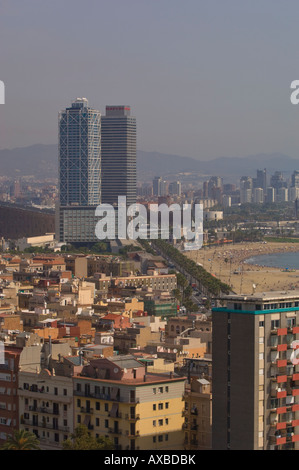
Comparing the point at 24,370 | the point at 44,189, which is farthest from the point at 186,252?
the point at 44,189

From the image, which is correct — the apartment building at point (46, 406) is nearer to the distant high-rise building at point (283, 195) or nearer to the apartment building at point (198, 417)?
the apartment building at point (198, 417)

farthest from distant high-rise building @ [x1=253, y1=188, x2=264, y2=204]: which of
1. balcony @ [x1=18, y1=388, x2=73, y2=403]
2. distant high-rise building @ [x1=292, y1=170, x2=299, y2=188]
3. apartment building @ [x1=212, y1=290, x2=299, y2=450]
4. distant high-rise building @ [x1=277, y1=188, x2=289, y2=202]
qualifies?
apartment building @ [x1=212, y1=290, x2=299, y2=450]

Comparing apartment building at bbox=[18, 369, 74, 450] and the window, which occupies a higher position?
the window

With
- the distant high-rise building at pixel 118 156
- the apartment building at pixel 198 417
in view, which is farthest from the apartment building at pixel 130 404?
the distant high-rise building at pixel 118 156

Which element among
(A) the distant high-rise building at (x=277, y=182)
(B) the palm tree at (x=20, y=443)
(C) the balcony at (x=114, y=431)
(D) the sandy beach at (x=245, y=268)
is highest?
(A) the distant high-rise building at (x=277, y=182)

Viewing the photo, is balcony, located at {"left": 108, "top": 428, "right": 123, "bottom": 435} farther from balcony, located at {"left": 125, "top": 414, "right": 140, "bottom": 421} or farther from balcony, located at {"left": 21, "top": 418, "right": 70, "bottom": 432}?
balcony, located at {"left": 21, "top": 418, "right": 70, "bottom": 432}

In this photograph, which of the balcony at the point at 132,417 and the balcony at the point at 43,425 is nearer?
the balcony at the point at 132,417

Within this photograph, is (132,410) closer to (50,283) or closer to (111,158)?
(50,283)
